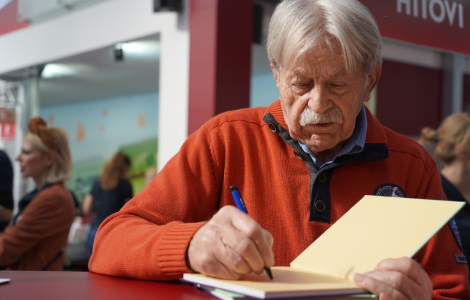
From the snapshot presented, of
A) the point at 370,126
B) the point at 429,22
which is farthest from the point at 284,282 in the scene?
the point at 429,22

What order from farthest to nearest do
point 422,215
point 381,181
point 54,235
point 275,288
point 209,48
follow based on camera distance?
point 209,48 < point 54,235 < point 381,181 < point 422,215 < point 275,288

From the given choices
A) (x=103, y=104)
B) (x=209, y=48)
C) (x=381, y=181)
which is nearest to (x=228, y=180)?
(x=381, y=181)

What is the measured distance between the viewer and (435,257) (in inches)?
42.3

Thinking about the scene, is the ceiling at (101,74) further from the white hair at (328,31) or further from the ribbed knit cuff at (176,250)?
the ribbed knit cuff at (176,250)

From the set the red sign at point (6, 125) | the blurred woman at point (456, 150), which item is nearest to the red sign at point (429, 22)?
the blurred woman at point (456, 150)

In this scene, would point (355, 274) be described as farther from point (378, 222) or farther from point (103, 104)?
point (103, 104)

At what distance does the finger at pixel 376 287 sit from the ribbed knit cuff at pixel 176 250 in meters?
0.28

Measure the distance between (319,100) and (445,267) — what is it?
18.9 inches

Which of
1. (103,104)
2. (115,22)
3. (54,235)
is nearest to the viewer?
(54,235)

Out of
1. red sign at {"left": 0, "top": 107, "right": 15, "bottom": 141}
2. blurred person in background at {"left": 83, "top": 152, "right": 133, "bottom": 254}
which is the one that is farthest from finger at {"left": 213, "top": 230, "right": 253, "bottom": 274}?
red sign at {"left": 0, "top": 107, "right": 15, "bottom": 141}

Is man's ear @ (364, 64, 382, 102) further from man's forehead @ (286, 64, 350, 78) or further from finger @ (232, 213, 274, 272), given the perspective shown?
finger @ (232, 213, 274, 272)

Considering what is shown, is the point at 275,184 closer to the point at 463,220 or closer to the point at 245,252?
the point at 245,252

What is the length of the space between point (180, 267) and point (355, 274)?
30cm

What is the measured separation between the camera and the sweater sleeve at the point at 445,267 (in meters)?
1.01
